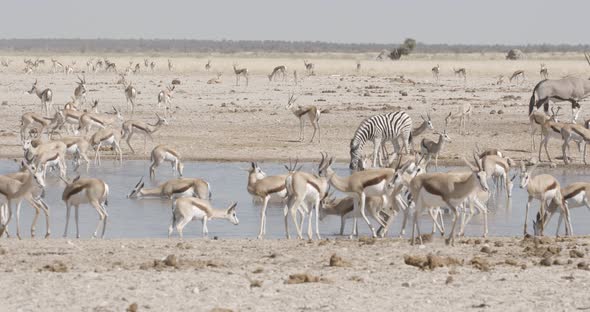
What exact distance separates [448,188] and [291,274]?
2.48m

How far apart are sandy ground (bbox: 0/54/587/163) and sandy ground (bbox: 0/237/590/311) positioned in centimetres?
971

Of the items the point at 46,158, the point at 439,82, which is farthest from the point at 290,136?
the point at 439,82

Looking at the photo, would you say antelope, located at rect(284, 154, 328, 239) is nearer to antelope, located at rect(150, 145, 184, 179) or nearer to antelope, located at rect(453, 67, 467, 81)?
antelope, located at rect(150, 145, 184, 179)

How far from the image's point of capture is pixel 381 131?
19.7 meters

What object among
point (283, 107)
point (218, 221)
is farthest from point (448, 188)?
point (283, 107)

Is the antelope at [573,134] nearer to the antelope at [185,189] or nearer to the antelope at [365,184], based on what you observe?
the antelope at [185,189]

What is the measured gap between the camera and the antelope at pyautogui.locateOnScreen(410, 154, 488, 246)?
407 inches

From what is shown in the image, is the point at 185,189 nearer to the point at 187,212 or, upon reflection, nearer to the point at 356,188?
the point at 187,212

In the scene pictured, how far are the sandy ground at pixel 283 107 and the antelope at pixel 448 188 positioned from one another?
890 centimetres

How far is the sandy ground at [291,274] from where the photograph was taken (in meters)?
7.58

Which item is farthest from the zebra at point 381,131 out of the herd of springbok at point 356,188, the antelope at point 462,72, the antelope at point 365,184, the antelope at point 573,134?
the antelope at point 462,72

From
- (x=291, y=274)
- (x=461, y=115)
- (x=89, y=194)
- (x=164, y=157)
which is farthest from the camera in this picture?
(x=461, y=115)

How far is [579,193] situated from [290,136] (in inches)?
443

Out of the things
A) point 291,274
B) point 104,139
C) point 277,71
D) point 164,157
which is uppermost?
point 277,71
